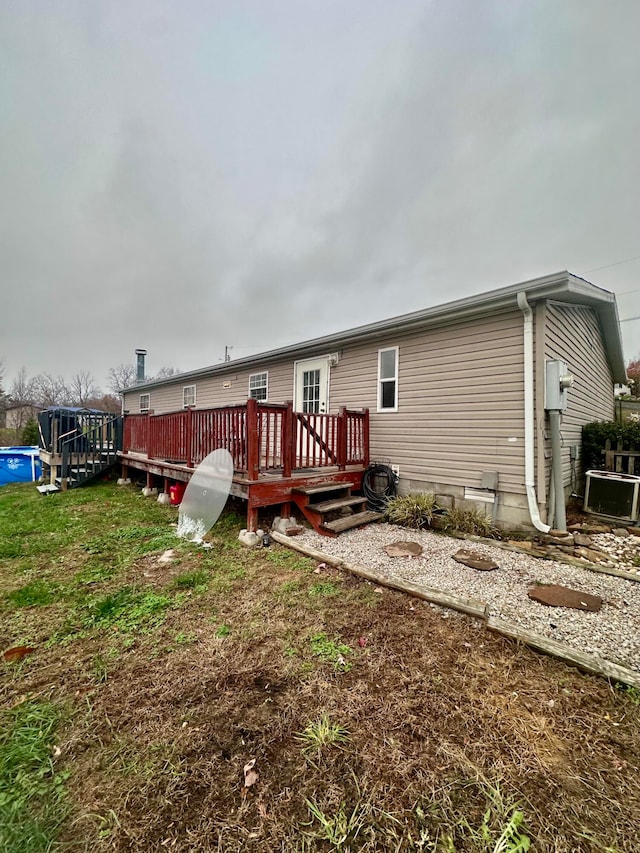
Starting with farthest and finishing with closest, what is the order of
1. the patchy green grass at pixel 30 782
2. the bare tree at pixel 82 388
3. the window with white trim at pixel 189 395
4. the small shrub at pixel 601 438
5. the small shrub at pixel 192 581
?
the bare tree at pixel 82 388
the window with white trim at pixel 189 395
the small shrub at pixel 601 438
the small shrub at pixel 192 581
the patchy green grass at pixel 30 782

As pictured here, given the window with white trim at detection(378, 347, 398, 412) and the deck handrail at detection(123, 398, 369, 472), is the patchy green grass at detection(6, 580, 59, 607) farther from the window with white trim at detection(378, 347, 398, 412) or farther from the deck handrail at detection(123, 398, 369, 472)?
the window with white trim at detection(378, 347, 398, 412)

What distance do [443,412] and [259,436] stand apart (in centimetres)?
295

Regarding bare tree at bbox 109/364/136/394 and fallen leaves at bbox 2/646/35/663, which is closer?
fallen leaves at bbox 2/646/35/663

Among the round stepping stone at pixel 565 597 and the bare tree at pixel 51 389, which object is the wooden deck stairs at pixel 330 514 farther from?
the bare tree at pixel 51 389

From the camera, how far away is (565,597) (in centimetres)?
286

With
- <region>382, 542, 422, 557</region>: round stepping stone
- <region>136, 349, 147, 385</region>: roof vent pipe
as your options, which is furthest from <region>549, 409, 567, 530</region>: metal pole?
<region>136, 349, 147, 385</region>: roof vent pipe

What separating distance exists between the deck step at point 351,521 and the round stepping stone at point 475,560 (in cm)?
138

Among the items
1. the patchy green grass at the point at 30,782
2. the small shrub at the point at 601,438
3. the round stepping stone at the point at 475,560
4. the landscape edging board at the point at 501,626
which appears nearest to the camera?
the patchy green grass at the point at 30,782

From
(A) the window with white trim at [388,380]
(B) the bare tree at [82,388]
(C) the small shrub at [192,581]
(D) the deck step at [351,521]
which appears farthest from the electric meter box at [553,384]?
(B) the bare tree at [82,388]

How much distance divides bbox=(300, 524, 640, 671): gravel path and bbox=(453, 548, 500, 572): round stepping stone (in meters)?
0.07

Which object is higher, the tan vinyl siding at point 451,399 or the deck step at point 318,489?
the tan vinyl siding at point 451,399

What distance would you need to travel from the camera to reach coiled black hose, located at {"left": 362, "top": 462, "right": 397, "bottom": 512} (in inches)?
222

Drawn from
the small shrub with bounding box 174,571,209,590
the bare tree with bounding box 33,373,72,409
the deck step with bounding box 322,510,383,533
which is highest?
the bare tree with bounding box 33,373,72,409

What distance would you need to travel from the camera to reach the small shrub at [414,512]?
493 cm
